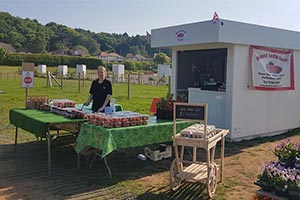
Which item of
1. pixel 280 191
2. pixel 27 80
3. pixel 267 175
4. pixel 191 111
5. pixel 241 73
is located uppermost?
pixel 241 73

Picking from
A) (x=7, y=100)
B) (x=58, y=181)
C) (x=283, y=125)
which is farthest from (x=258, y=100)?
(x=7, y=100)

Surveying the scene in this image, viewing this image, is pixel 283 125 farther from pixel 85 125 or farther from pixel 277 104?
pixel 85 125

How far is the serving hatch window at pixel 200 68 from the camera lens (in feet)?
27.7

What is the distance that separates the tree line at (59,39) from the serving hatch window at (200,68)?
62.2 meters

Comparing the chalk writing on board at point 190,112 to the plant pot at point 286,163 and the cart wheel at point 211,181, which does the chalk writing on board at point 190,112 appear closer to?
the cart wheel at point 211,181

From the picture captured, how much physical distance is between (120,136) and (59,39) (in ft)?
306

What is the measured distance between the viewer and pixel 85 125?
4.62m

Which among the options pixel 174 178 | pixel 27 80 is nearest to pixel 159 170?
pixel 174 178

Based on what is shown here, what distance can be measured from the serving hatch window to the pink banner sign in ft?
3.55

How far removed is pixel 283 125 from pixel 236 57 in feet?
8.20

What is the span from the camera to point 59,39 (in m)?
92.6

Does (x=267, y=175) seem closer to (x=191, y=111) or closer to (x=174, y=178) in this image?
(x=191, y=111)

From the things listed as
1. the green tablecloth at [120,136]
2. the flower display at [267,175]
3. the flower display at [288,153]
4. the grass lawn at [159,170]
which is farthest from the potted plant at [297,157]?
the green tablecloth at [120,136]

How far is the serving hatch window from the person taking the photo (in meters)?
8.43
